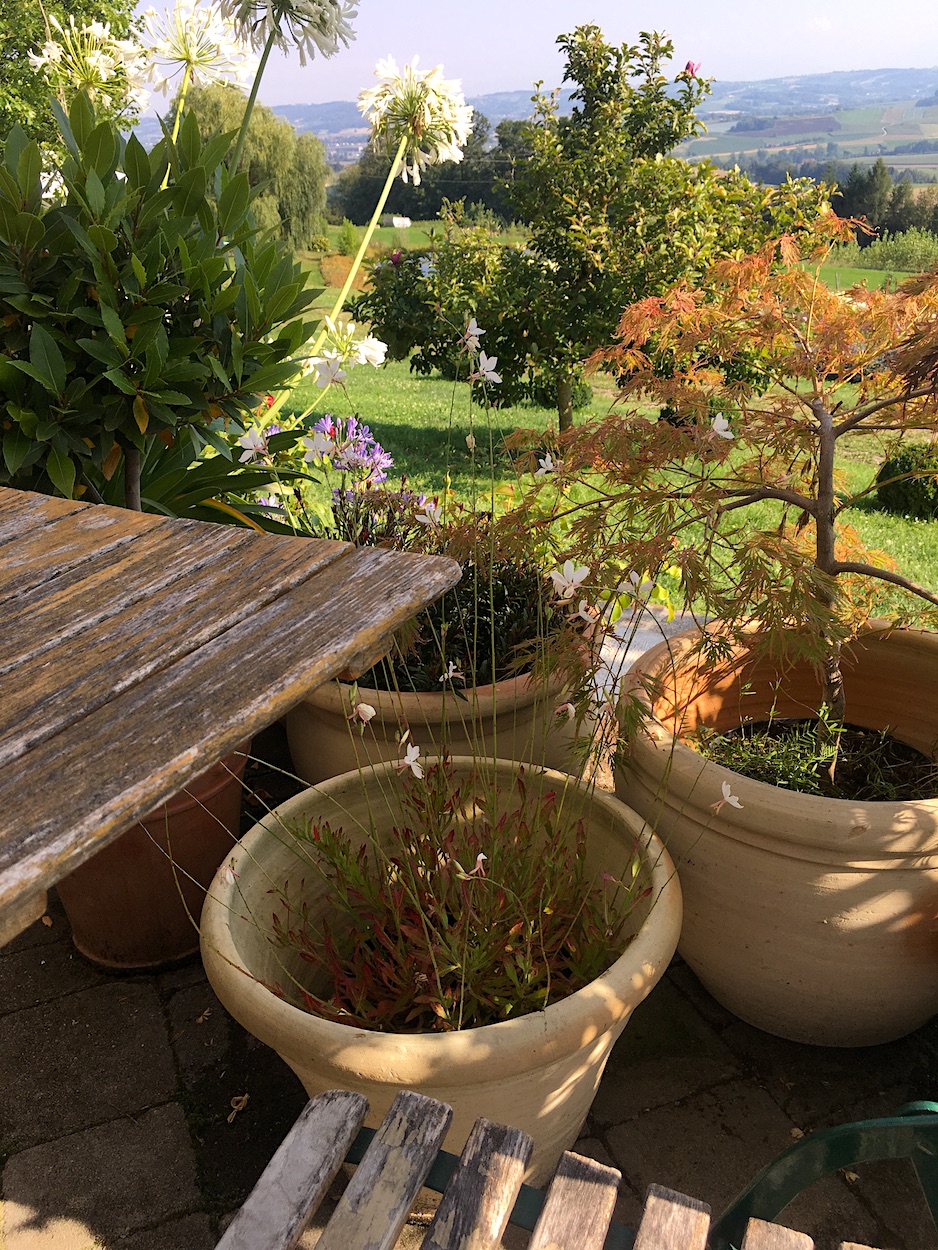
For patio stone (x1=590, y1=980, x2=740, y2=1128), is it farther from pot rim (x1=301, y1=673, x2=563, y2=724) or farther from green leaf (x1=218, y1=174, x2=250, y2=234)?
green leaf (x1=218, y1=174, x2=250, y2=234)

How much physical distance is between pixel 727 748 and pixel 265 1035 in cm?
108

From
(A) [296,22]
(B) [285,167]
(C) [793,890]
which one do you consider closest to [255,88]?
(A) [296,22]

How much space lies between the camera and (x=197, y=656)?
846mm

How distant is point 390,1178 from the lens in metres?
0.94

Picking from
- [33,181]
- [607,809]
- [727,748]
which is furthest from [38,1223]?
[33,181]

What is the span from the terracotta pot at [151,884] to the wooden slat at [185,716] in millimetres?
978

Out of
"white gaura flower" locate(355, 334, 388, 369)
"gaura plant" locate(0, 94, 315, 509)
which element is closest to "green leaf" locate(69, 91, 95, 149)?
"gaura plant" locate(0, 94, 315, 509)

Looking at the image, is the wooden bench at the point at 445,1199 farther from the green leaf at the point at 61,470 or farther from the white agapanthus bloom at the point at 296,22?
the white agapanthus bloom at the point at 296,22

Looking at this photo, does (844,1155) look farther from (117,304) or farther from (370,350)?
(370,350)

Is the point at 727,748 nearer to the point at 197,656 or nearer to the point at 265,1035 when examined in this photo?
the point at 265,1035

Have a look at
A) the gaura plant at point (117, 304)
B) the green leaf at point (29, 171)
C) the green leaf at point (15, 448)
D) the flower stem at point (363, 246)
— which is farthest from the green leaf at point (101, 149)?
the flower stem at point (363, 246)

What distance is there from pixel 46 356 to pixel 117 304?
0.59 feet

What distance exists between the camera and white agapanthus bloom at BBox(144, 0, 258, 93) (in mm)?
2658

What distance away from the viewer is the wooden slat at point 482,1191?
0.88 meters
